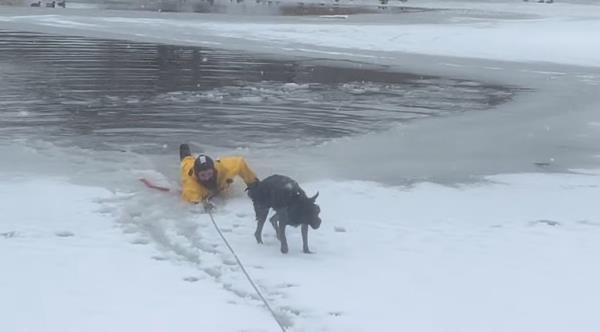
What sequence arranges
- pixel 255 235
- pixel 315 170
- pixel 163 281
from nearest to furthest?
1. pixel 163 281
2. pixel 255 235
3. pixel 315 170

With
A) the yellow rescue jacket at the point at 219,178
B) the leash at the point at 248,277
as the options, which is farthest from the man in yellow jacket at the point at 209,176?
the leash at the point at 248,277

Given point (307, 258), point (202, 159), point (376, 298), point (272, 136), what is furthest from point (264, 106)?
point (376, 298)

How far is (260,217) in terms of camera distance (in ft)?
23.1

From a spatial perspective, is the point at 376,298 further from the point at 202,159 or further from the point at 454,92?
the point at 454,92

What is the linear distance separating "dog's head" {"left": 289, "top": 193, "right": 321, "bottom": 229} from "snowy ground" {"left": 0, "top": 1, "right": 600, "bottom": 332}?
33cm

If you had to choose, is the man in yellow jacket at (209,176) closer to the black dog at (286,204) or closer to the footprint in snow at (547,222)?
the black dog at (286,204)

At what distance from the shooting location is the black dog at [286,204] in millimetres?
6605

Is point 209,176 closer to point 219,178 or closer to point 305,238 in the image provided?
point 219,178

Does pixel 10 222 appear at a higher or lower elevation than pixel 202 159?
lower

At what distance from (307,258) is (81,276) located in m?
1.69

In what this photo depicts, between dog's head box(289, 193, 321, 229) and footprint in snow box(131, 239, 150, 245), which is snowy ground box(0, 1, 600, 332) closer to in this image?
footprint in snow box(131, 239, 150, 245)

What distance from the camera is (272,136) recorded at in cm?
1206

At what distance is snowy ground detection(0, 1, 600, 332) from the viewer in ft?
18.3

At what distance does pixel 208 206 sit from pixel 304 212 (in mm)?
1679
